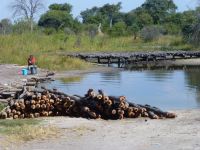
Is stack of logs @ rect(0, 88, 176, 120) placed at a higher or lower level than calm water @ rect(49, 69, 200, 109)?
higher

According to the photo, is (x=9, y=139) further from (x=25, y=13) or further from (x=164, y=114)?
(x=25, y=13)

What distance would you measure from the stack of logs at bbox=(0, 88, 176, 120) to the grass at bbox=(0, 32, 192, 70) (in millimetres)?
24280

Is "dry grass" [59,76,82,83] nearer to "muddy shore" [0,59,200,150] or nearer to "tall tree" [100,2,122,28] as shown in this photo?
"muddy shore" [0,59,200,150]

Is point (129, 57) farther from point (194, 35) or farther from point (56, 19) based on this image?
point (56, 19)

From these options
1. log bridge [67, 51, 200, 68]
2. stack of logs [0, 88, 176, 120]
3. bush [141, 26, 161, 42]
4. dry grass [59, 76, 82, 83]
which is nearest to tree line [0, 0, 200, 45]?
bush [141, 26, 161, 42]

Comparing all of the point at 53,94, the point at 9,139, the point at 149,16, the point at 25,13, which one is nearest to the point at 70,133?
the point at 9,139

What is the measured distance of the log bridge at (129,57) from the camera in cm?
4788

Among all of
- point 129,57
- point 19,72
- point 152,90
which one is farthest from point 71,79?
point 129,57

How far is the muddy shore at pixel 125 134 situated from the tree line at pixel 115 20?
52.7 metres

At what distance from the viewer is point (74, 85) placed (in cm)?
2881

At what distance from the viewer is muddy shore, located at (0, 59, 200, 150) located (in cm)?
1083

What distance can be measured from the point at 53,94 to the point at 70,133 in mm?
3333

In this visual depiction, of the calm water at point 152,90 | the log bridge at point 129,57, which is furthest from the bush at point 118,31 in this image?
the calm water at point 152,90

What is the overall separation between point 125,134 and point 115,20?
317 feet
